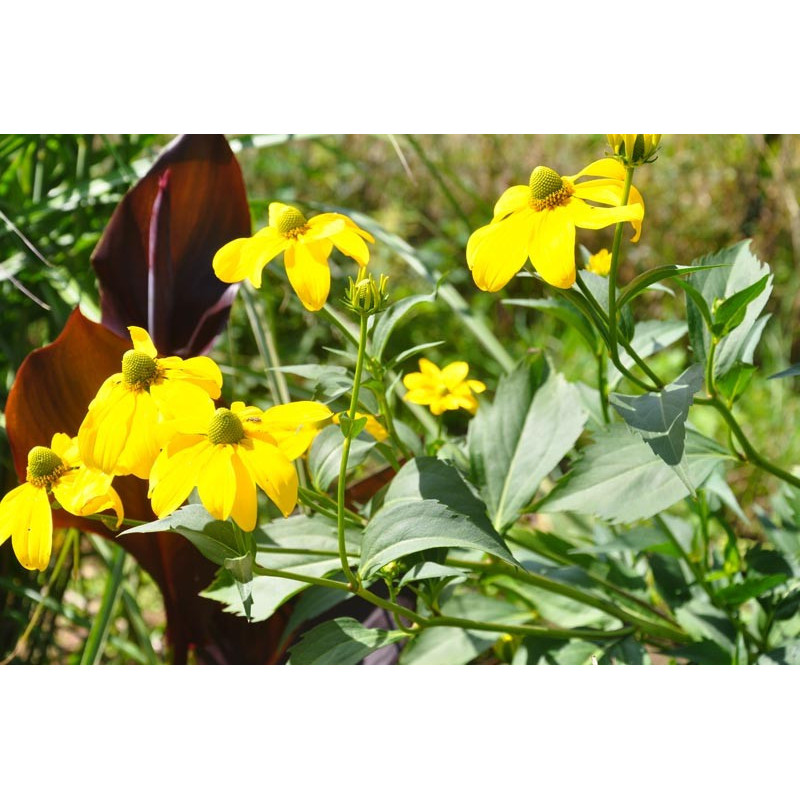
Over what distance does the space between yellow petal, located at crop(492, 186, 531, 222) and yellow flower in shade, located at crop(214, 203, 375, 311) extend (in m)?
0.08

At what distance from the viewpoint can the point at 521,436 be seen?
0.76 meters

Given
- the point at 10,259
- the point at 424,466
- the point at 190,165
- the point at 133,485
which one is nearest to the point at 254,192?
the point at 10,259

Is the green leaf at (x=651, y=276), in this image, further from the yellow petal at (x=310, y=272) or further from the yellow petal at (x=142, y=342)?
the yellow petal at (x=142, y=342)

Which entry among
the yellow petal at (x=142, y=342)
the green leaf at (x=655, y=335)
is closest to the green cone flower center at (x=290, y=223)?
the yellow petal at (x=142, y=342)

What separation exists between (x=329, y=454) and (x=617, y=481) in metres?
0.21

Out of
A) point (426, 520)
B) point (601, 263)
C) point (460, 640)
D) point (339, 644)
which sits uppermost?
point (601, 263)

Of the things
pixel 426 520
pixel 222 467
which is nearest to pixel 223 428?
pixel 222 467

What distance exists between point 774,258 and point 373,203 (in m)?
1.06

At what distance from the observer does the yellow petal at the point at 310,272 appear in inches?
20.1

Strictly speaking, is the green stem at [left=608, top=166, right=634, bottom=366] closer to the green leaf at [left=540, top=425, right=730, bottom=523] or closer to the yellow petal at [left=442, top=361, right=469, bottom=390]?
the green leaf at [left=540, top=425, right=730, bottom=523]

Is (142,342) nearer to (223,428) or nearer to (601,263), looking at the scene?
(223,428)

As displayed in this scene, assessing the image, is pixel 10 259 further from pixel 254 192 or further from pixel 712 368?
pixel 254 192

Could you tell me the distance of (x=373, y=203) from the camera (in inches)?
96.7

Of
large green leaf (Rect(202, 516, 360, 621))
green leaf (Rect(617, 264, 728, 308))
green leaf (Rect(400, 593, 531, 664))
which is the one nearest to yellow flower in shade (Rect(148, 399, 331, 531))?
large green leaf (Rect(202, 516, 360, 621))
